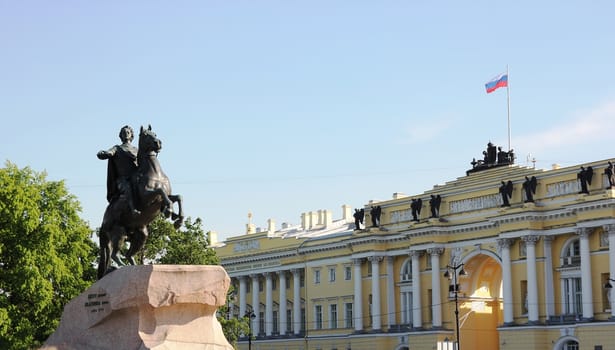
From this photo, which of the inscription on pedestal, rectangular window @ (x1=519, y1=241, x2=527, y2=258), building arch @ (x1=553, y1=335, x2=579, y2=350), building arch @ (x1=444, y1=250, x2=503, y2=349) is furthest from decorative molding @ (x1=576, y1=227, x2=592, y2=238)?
the inscription on pedestal

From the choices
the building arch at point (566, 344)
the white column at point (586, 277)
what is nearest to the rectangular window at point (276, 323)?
the building arch at point (566, 344)

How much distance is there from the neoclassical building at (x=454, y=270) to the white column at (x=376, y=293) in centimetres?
7

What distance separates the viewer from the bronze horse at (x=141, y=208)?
16.9m

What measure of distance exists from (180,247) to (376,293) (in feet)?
90.0

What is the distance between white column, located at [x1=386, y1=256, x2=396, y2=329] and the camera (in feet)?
246

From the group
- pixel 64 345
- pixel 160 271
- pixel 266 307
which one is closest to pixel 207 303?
pixel 160 271

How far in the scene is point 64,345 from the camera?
16.5 metres

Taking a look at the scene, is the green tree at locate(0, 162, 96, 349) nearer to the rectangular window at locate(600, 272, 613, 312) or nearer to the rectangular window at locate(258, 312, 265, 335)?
the rectangular window at locate(600, 272, 613, 312)

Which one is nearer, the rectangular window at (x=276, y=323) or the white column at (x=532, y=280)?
the white column at (x=532, y=280)

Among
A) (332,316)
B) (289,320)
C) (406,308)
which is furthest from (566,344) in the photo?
(289,320)

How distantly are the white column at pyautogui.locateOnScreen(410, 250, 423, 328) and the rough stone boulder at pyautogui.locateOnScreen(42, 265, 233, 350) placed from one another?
184ft

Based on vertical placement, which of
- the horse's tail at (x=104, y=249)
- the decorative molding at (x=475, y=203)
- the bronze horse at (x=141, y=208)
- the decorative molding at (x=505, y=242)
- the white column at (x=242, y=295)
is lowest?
the horse's tail at (x=104, y=249)

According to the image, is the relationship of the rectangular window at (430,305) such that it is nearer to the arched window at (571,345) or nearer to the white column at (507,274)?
the white column at (507,274)

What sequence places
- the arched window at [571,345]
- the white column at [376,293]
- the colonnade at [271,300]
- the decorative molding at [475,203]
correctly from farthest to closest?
the colonnade at [271,300], the white column at [376,293], the decorative molding at [475,203], the arched window at [571,345]
